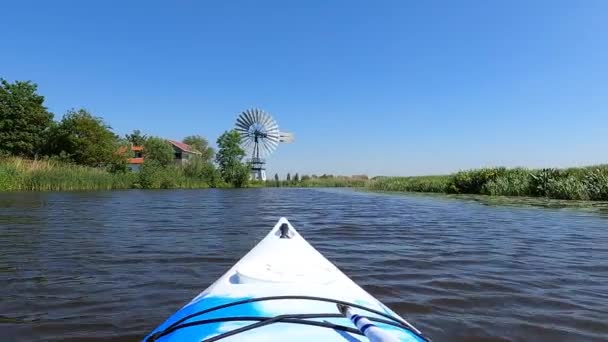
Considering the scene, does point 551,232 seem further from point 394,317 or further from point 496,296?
point 394,317

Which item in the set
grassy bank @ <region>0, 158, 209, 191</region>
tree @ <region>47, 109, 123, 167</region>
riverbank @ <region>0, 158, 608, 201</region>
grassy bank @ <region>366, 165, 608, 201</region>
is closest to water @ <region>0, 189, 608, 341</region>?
grassy bank @ <region>366, 165, 608, 201</region>

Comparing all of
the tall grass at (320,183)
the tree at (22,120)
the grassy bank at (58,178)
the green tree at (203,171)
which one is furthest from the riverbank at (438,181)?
the tall grass at (320,183)

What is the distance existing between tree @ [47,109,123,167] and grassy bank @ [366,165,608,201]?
96.7 feet

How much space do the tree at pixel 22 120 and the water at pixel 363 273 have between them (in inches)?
1319

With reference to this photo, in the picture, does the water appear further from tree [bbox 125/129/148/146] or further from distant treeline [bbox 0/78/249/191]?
tree [bbox 125/129/148/146]

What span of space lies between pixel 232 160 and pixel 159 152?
371 inches

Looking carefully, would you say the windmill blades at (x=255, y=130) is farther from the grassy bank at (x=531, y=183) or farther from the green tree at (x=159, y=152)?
the grassy bank at (x=531, y=183)

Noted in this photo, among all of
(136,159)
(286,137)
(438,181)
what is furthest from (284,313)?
(286,137)

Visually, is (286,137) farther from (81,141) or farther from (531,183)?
(531,183)

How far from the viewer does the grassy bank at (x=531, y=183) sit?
55.5ft

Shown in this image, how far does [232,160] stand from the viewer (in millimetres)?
55031

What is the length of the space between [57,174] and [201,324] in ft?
96.0

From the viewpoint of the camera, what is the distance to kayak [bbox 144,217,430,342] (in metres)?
1.63

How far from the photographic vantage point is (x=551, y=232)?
8.26 m
